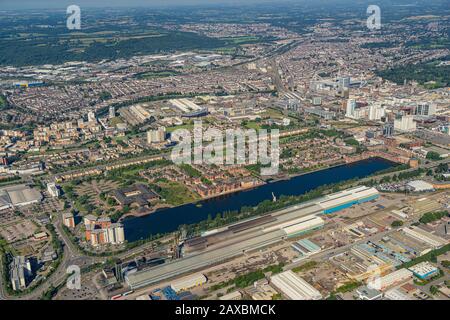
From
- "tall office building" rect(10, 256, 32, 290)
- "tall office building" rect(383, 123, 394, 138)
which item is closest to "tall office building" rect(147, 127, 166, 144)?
"tall office building" rect(10, 256, 32, 290)

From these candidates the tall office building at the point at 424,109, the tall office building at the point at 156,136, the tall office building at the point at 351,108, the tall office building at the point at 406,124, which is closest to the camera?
the tall office building at the point at 156,136

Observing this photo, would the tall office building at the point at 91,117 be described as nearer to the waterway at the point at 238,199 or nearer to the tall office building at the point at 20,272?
the waterway at the point at 238,199

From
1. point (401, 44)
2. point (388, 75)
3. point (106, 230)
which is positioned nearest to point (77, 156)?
point (106, 230)

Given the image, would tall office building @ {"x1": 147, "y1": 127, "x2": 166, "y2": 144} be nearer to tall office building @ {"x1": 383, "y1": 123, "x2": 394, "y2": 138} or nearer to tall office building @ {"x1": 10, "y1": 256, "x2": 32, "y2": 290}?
tall office building @ {"x1": 10, "y1": 256, "x2": 32, "y2": 290}

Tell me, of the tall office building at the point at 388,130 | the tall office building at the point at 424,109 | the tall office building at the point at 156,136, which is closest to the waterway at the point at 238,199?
the tall office building at the point at 388,130

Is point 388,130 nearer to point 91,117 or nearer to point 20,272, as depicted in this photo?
point 91,117
